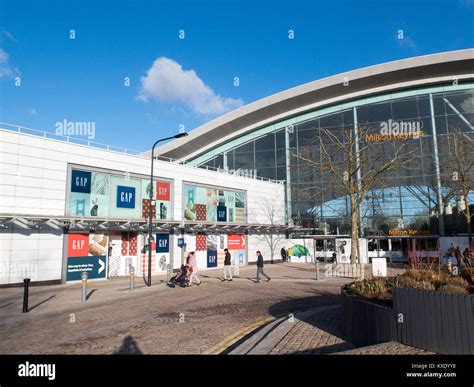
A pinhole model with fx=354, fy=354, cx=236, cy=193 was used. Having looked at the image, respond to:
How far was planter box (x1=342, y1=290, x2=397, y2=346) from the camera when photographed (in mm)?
6176

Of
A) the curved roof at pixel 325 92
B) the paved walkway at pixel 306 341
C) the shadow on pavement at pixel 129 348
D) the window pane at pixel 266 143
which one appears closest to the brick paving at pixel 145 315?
the shadow on pavement at pixel 129 348

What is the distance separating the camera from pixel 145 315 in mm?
10828

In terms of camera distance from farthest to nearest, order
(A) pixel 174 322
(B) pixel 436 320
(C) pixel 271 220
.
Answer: (C) pixel 271 220 < (A) pixel 174 322 < (B) pixel 436 320

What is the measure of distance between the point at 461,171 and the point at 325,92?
2141 centimetres

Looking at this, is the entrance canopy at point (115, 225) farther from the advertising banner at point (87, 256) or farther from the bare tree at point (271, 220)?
the bare tree at point (271, 220)

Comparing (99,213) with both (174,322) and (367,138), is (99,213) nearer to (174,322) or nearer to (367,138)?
(174,322)

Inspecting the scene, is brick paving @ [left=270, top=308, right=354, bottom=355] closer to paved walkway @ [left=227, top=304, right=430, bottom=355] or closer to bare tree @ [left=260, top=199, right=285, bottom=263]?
paved walkway @ [left=227, top=304, right=430, bottom=355]

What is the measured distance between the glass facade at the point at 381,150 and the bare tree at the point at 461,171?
1.93 meters

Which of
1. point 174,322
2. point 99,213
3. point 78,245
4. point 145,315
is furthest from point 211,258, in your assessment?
point 174,322

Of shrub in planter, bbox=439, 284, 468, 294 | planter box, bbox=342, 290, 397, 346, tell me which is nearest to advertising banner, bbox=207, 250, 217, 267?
planter box, bbox=342, 290, 397, 346

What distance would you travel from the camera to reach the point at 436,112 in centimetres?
3719

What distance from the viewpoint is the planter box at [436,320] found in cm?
512
